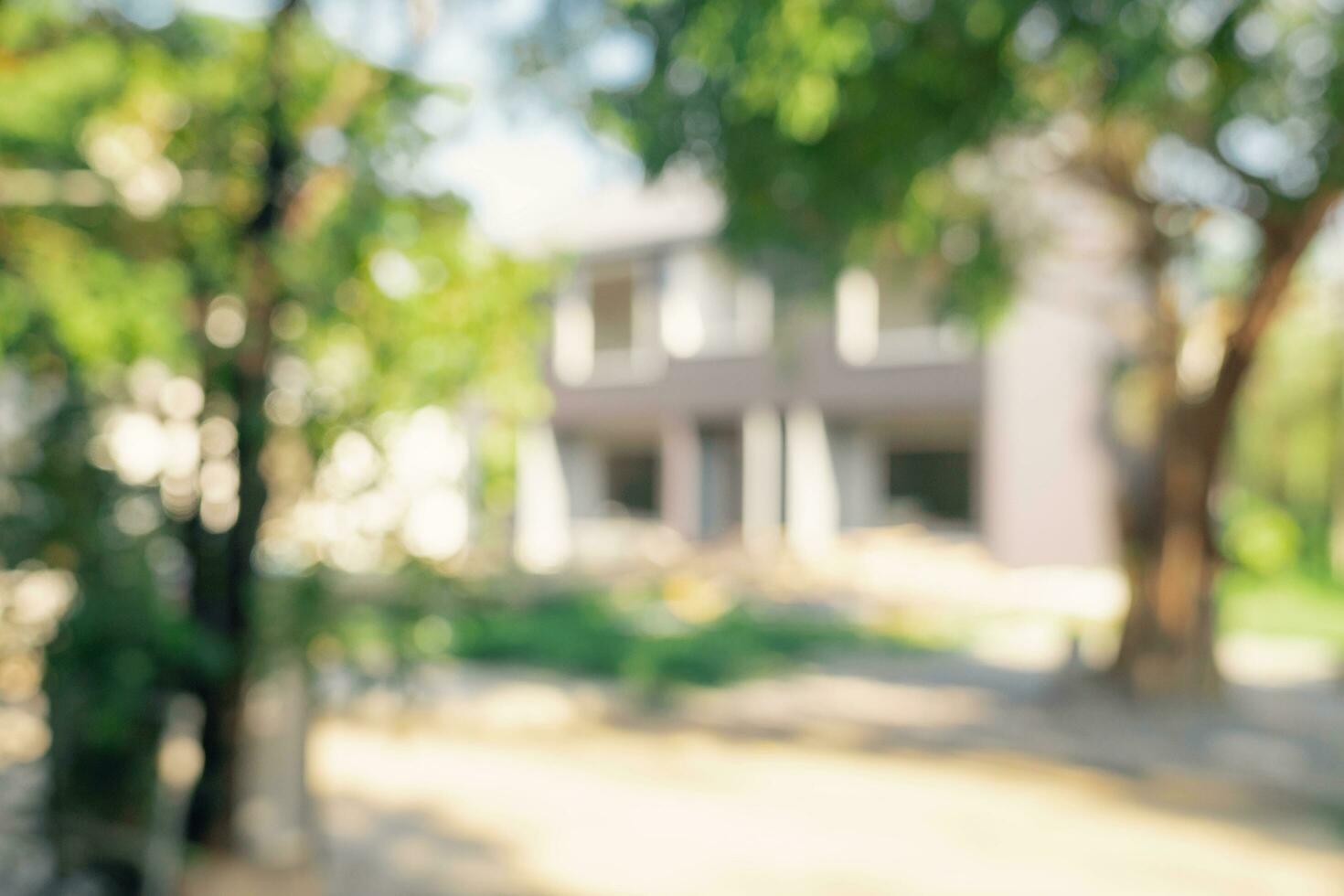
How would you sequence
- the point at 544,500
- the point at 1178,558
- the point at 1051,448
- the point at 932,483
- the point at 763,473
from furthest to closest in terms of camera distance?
the point at 544,500, the point at 763,473, the point at 932,483, the point at 1051,448, the point at 1178,558

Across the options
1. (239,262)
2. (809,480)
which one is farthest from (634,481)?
(239,262)

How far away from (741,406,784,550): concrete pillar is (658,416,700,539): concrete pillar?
164 cm

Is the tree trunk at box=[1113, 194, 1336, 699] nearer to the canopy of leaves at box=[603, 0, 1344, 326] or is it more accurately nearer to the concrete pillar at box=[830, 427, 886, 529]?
the canopy of leaves at box=[603, 0, 1344, 326]

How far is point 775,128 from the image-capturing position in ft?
26.3

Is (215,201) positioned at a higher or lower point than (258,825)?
higher

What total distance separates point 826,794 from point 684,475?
1799cm

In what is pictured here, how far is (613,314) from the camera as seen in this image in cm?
2980

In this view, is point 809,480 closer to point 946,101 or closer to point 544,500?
point 544,500

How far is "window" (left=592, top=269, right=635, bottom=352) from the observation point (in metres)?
29.4

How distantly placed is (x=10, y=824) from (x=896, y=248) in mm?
8772

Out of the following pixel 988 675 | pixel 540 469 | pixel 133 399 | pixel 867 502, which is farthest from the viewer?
pixel 540 469

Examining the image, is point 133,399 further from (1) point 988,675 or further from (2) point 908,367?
(2) point 908,367

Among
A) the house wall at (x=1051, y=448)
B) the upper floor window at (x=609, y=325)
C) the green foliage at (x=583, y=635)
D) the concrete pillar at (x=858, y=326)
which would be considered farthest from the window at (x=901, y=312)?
the green foliage at (x=583, y=635)

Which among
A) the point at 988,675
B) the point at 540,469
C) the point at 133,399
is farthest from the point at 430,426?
the point at 540,469
